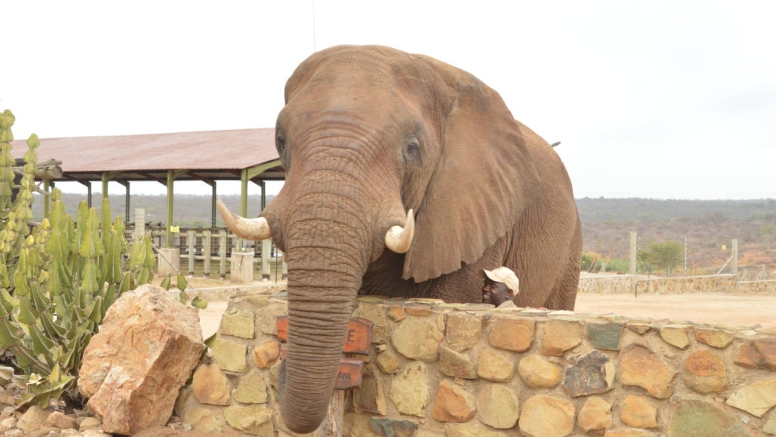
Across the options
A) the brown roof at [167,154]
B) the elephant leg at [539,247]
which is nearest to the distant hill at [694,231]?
the brown roof at [167,154]

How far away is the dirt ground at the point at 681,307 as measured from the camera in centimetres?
1490

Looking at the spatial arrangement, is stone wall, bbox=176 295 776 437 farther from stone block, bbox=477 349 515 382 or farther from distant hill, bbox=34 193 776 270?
distant hill, bbox=34 193 776 270

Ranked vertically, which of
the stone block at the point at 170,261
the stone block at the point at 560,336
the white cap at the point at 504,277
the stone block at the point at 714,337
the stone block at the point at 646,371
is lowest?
the stone block at the point at 170,261

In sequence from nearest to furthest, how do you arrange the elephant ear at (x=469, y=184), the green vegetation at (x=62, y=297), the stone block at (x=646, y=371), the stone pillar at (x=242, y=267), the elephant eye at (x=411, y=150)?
the stone block at (x=646, y=371) → the elephant eye at (x=411, y=150) → the elephant ear at (x=469, y=184) → the green vegetation at (x=62, y=297) → the stone pillar at (x=242, y=267)

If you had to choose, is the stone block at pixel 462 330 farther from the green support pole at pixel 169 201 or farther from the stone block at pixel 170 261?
the stone block at pixel 170 261

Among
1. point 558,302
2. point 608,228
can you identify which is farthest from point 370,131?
point 608,228

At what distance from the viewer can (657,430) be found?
3574 millimetres

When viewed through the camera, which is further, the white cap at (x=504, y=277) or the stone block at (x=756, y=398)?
the white cap at (x=504, y=277)

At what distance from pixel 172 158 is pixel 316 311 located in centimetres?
1788

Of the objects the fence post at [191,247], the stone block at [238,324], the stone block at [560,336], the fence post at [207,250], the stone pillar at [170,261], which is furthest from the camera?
the stone pillar at [170,261]

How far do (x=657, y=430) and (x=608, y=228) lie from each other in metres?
74.1

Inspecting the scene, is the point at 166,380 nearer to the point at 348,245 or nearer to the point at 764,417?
the point at 348,245

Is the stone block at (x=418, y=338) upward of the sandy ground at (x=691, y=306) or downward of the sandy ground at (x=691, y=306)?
upward

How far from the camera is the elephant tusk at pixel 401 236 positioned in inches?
144
